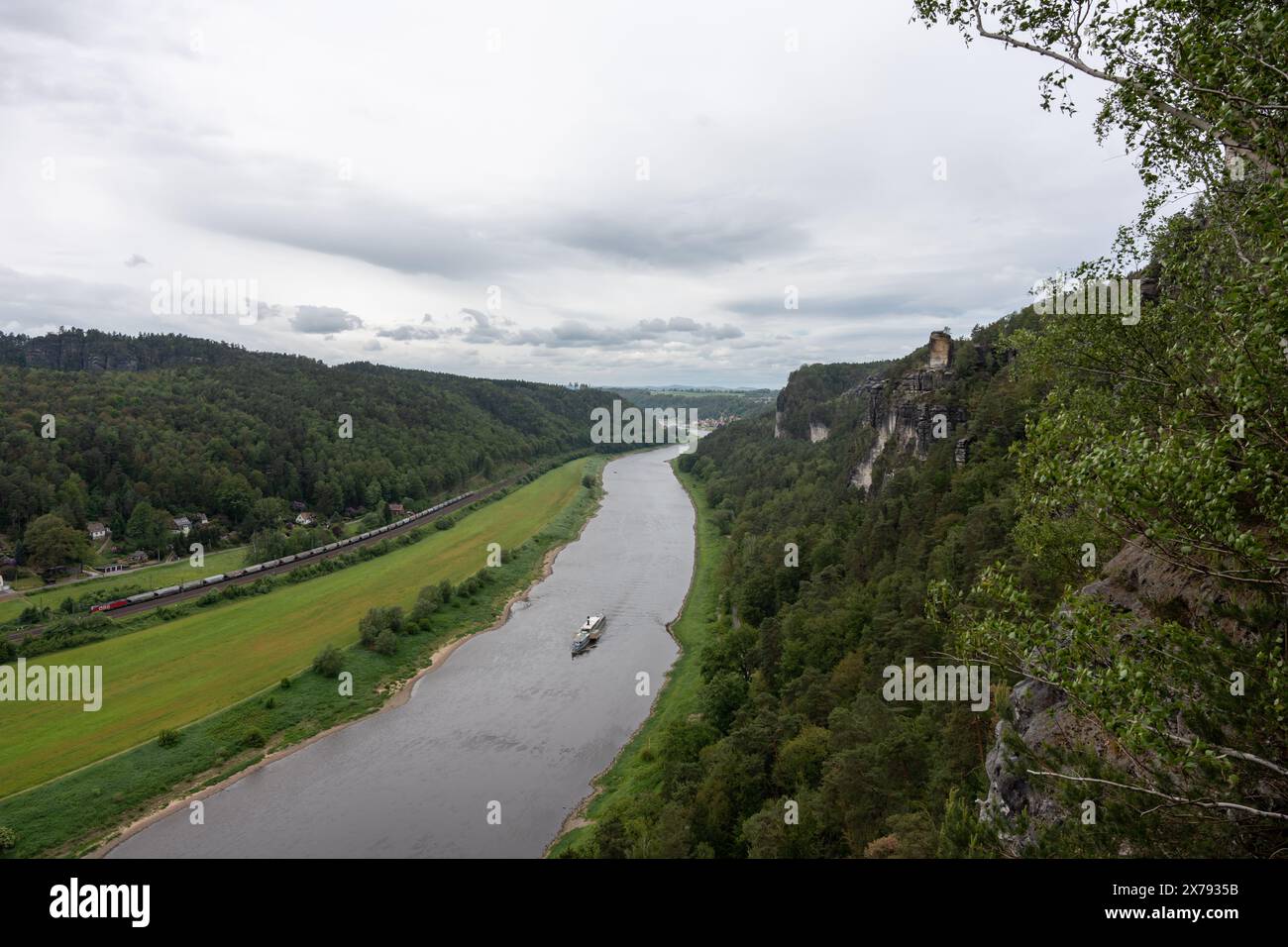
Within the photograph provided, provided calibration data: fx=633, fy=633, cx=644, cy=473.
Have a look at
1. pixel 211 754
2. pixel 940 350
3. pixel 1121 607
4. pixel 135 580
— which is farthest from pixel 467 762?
pixel 940 350

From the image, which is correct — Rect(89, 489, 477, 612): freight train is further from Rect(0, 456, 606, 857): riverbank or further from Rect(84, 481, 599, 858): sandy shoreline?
Rect(84, 481, 599, 858): sandy shoreline

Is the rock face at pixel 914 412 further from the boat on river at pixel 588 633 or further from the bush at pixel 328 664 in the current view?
the bush at pixel 328 664

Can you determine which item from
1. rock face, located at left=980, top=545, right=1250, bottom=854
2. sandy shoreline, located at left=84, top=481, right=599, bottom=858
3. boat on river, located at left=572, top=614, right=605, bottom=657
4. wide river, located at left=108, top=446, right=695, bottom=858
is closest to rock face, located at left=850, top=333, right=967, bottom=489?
wide river, located at left=108, top=446, right=695, bottom=858

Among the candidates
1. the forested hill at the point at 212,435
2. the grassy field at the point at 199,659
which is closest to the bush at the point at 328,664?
the grassy field at the point at 199,659

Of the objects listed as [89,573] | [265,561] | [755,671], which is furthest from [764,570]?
[89,573]

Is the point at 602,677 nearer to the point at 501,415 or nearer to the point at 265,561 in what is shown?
the point at 265,561
